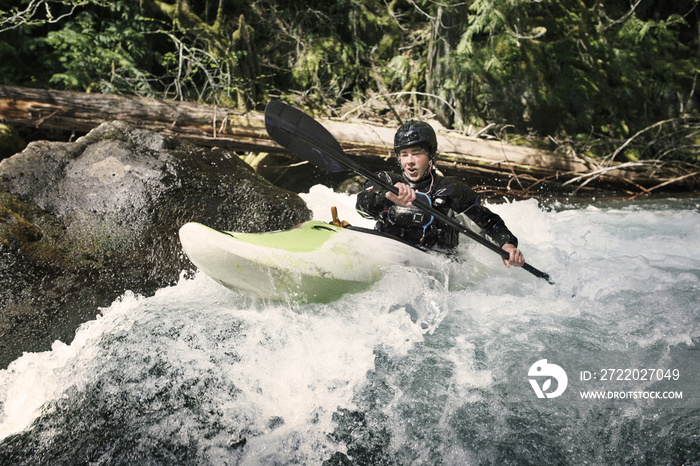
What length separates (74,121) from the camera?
4867 mm

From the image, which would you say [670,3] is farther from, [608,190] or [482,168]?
[482,168]

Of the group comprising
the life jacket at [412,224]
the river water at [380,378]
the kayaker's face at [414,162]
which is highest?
the kayaker's face at [414,162]

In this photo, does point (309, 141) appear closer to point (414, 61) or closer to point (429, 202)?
point (429, 202)

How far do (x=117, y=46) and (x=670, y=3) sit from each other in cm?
848

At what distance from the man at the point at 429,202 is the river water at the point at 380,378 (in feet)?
0.90

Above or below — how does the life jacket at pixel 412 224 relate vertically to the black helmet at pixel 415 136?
below

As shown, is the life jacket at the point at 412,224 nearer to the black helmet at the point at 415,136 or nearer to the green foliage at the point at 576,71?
the black helmet at the point at 415,136

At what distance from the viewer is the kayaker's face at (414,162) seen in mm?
3010

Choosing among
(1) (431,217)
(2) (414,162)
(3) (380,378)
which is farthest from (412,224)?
(3) (380,378)

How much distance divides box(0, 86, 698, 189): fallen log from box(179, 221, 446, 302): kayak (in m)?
2.78

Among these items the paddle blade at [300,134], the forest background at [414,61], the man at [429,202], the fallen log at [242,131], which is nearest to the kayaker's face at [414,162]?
the man at [429,202]

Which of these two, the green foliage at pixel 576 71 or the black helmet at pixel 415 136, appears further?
the green foliage at pixel 576 71

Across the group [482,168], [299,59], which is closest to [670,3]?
[482,168]

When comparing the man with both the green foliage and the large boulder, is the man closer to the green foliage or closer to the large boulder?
the large boulder
